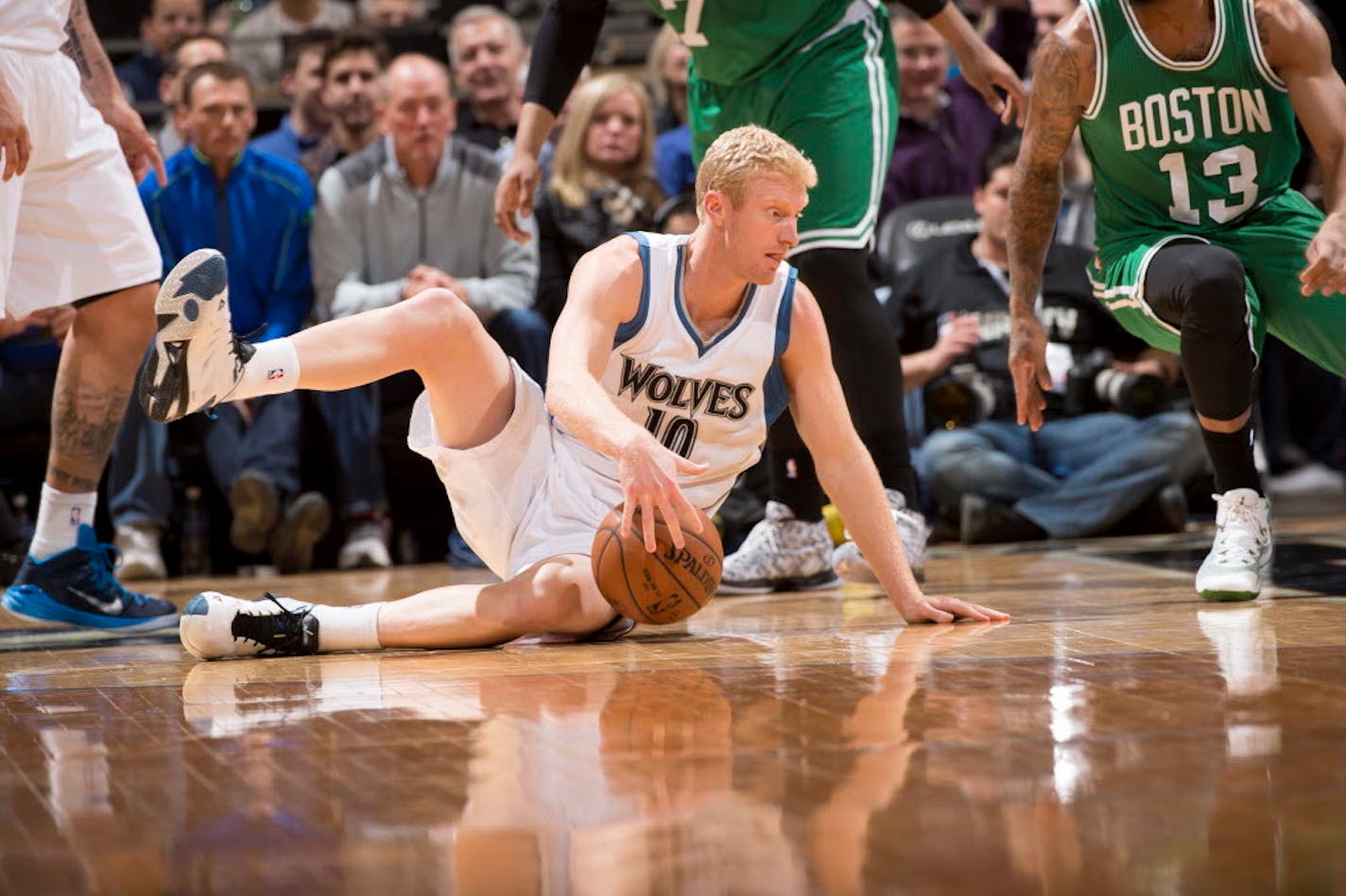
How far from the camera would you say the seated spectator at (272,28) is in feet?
27.5

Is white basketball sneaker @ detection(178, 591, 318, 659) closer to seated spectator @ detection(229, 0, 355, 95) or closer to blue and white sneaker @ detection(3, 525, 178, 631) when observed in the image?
blue and white sneaker @ detection(3, 525, 178, 631)

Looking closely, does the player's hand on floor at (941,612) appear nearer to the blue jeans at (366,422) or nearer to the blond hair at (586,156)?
the blue jeans at (366,422)

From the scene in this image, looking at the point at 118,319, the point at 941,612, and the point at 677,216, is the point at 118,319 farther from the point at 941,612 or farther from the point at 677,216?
the point at 677,216

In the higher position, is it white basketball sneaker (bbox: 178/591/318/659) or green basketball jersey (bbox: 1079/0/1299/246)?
green basketball jersey (bbox: 1079/0/1299/246)

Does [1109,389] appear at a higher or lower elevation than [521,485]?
higher

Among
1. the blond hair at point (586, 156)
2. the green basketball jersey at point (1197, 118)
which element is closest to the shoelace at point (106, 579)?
the green basketball jersey at point (1197, 118)

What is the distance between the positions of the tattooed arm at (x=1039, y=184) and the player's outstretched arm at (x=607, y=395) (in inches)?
40.0

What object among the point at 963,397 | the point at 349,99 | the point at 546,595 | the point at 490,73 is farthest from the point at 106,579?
the point at 490,73

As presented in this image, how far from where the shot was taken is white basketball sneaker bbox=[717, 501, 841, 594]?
4.24 meters

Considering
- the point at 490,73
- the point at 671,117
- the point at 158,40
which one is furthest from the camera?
the point at 158,40

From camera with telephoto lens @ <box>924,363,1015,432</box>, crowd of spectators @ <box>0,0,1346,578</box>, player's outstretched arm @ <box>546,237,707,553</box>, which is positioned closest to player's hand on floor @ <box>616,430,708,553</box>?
player's outstretched arm @ <box>546,237,707,553</box>

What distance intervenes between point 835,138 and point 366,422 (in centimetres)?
250

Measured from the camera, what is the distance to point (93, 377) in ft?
12.2

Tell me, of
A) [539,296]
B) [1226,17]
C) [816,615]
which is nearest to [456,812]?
[816,615]
